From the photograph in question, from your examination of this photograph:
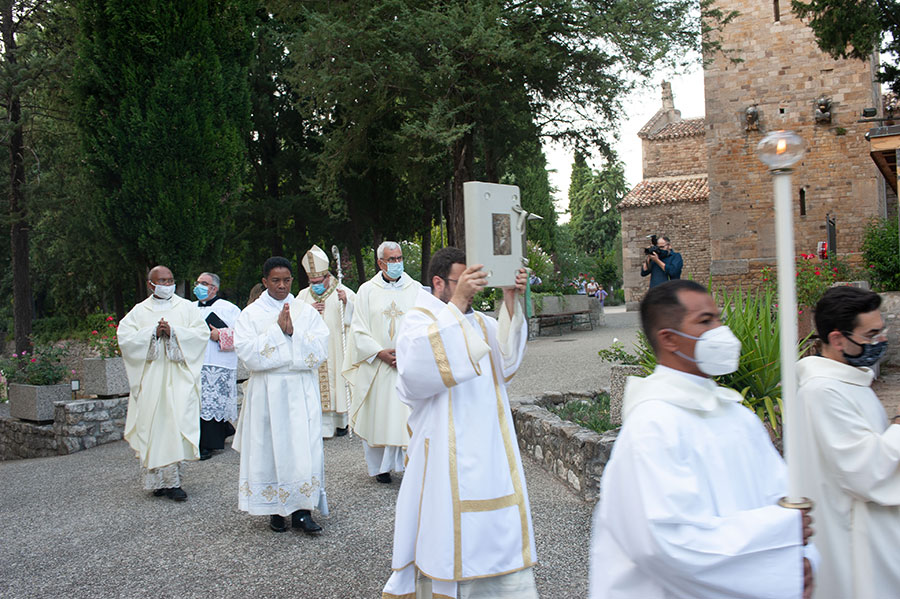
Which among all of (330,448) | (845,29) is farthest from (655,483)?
(845,29)

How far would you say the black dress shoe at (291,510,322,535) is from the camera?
18.3ft

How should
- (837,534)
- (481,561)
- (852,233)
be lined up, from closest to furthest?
(837,534), (481,561), (852,233)

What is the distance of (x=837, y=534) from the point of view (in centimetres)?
261

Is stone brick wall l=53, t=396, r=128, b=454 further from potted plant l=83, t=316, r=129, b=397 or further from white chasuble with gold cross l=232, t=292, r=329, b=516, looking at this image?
white chasuble with gold cross l=232, t=292, r=329, b=516

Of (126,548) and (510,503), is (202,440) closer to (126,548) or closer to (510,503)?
(126,548)

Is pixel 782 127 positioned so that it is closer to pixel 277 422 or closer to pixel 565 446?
pixel 565 446

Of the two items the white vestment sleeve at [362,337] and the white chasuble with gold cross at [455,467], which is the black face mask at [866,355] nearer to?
the white chasuble with gold cross at [455,467]

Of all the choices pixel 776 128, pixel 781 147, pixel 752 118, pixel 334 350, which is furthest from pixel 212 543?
pixel 752 118

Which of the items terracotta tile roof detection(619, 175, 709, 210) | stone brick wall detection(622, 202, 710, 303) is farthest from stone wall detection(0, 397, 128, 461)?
terracotta tile roof detection(619, 175, 709, 210)

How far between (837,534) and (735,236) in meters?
22.3

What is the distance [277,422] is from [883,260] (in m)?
11.3

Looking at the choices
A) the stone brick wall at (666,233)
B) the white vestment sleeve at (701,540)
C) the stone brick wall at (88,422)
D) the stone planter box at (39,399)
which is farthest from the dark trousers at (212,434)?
the stone brick wall at (666,233)

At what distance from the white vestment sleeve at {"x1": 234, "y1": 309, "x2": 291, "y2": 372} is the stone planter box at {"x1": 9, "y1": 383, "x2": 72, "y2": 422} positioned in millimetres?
7170

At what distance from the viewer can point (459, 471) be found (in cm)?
337
